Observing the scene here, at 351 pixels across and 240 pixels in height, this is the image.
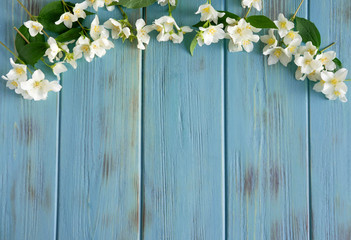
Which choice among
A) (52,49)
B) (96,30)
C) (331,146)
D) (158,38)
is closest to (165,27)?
(158,38)

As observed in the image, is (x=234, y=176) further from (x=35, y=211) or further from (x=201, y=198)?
(x=35, y=211)

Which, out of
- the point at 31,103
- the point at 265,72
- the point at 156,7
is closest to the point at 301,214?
the point at 265,72

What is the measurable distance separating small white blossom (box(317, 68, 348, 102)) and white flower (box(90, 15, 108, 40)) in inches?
20.4

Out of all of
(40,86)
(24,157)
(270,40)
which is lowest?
(24,157)

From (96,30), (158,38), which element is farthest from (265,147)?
(96,30)

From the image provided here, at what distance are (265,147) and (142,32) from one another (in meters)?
0.40

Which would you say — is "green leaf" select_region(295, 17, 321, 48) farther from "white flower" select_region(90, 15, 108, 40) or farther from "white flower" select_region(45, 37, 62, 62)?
"white flower" select_region(45, 37, 62, 62)

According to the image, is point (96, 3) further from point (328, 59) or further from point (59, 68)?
point (328, 59)

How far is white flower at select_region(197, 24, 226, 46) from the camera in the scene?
2.30 ft

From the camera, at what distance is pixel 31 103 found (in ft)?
2.49

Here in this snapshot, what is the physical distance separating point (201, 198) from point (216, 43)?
38cm

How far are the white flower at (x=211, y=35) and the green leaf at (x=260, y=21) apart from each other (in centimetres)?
7

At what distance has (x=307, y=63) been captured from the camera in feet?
2.33

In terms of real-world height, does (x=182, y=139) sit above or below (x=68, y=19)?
below
